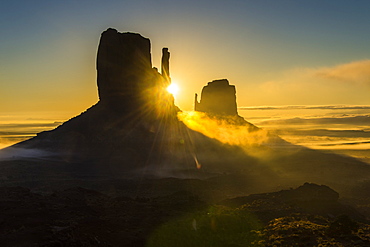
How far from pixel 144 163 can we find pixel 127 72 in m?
35.2

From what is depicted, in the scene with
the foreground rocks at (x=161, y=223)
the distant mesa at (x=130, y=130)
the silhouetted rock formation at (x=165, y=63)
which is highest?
the silhouetted rock formation at (x=165, y=63)

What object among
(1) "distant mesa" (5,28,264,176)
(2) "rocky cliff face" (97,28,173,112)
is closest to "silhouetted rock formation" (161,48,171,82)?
(1) "distant mesa" (5,28,264,176)

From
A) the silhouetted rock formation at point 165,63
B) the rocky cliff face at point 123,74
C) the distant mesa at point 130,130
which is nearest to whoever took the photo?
the distant mesa at point 130,130

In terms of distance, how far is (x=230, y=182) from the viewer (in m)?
81.0

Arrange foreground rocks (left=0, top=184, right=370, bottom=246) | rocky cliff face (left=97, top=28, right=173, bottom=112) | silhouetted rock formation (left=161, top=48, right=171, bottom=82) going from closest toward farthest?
foreground rocks (left=0, top=184, right=370, bottom=246)
rocky cliff face (left=97, top=28, right=173, bottom=112)
silhouetted rock formation (left=161, top=48, right=171, bottom=82)

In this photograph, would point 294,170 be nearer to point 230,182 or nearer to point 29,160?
point 230,182

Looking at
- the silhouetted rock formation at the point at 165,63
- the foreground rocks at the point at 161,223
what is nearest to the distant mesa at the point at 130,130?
the silhouetted rock formation at the point at 165,63

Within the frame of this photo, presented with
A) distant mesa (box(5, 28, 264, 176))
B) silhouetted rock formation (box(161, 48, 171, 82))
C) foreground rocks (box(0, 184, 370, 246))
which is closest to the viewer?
foreground rocks (box(0, 184, 370, 246))

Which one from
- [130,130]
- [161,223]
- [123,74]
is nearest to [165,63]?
[123,74]

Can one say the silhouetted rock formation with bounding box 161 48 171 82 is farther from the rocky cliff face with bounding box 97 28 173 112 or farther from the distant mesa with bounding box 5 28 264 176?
the rocky cliff face with bounding box 97 28 173 112

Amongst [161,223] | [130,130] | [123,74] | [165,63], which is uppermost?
[165,63]

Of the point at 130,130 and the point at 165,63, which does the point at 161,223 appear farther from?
the point at 165,63

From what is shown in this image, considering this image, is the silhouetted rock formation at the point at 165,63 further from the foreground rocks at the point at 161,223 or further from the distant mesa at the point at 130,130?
the foreground rocks at the point at 161,223

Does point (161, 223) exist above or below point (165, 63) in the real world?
below
